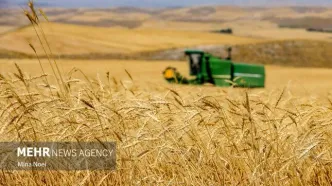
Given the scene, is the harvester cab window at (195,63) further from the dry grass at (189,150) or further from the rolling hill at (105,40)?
the rolling hill at (105,40)

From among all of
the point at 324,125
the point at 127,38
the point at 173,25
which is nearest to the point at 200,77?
the point at 324,125

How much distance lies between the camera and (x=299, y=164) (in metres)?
2.96

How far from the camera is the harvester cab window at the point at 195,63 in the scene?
2192 centimetres

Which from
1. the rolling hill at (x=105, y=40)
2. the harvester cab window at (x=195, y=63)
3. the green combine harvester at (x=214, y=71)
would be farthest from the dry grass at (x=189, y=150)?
the rolling hill at (x=105, y=40)

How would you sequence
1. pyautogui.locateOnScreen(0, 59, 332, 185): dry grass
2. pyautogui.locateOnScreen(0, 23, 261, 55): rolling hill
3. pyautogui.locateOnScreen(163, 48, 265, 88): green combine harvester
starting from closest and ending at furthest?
pyautogui.locateOnScreen(0, 59, 332, 185): dry grass < pyautogui.locateOnScreen(163, 48, 265, 88): green combine harvester < pyautogui.locateOnScreen(0, 23, 261, 55): rolling hill

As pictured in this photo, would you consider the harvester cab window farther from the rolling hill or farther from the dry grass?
the rolling hill

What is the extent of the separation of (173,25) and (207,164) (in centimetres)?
15910

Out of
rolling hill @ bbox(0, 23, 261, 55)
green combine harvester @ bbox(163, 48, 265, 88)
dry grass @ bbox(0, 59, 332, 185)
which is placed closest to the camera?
dry grass @ bbox(0, 59, 332, 185)

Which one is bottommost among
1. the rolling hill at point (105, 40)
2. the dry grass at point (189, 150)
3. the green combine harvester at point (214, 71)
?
the dry grass at point (189, 150)

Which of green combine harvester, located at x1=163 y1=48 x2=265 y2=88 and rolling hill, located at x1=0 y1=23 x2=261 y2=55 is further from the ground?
rolling hill, located at x1=0 y1=23 x2=261 y2=55

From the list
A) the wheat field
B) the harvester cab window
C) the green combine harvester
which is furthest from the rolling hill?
the wheat field

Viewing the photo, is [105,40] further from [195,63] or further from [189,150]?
[189,150]

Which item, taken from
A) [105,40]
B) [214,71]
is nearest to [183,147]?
[214,71]

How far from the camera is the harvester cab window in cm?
2192
